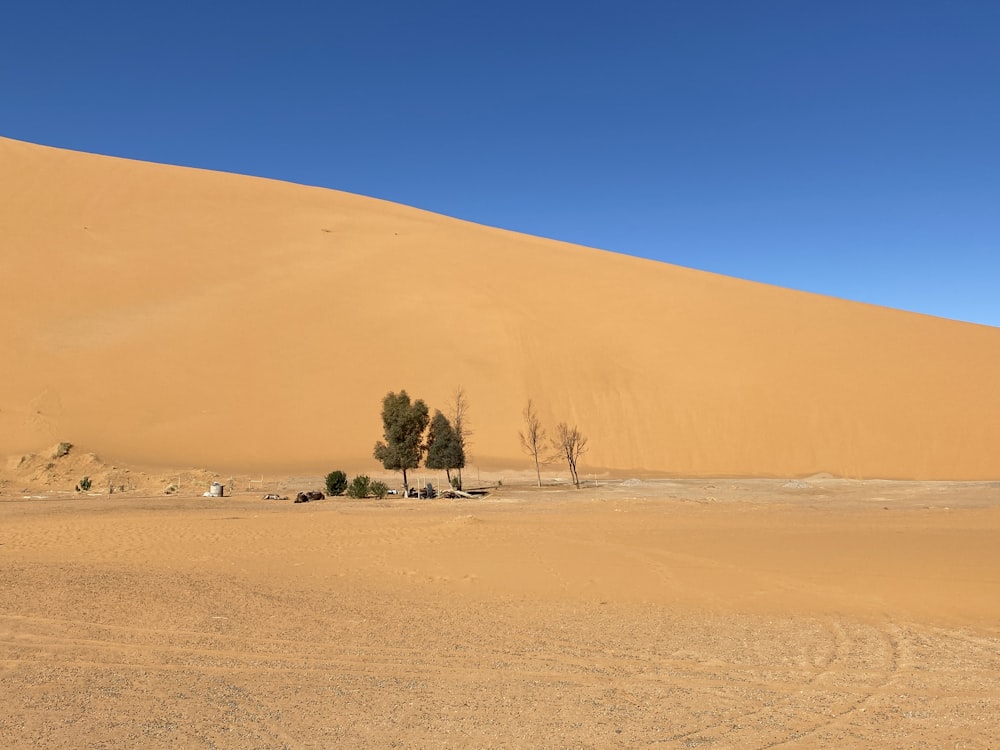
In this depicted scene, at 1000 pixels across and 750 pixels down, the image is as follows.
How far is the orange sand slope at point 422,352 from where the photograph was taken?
33.0m

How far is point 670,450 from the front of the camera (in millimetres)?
34156

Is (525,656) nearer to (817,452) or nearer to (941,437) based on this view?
(817,452)

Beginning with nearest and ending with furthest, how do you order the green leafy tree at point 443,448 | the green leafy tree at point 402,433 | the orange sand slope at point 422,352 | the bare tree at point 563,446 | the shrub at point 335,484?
the shrub at point 335,484 → the green leafy tree at point 402,433 → the green leafy tree at point 443,448 → the bare tree at point 563,446 → the orange sand slope at point 422,352

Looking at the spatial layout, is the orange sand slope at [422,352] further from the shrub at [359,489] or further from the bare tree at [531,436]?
the shrub at [359,489]

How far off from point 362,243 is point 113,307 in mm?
15467

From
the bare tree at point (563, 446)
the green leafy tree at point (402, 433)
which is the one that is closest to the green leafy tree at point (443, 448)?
the green leafy tree at point (402, 433)

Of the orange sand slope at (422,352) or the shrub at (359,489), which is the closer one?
the shrub at (359,489)

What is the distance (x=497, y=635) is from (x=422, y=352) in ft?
99.6

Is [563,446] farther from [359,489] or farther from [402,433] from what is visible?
[359,489]

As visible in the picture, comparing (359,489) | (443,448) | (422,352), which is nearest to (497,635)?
(359,489)

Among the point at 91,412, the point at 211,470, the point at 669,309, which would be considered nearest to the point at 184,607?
the point at 211,470

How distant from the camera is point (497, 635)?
27.0 feet

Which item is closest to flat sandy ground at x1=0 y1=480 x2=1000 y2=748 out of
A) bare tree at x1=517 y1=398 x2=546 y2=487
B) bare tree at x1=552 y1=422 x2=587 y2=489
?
bare tree at x1=552 y1=422 x2=587 y2=489

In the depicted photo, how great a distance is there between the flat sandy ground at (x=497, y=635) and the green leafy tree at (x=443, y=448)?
33.5 feet
